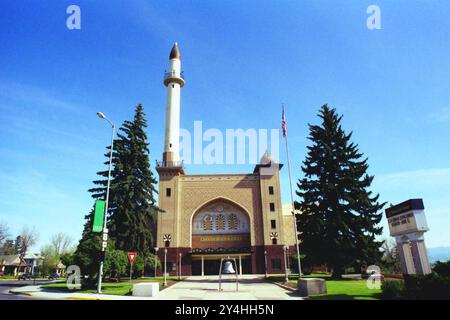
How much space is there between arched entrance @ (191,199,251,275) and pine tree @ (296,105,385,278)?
49.8ft

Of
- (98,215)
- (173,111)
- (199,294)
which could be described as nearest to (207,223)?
(173,111)

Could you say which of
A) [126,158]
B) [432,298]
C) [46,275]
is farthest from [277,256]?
[46,275]

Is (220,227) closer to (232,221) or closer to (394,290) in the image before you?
(232,221)

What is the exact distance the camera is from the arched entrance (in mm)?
40531

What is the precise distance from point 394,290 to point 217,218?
3184 centimetres

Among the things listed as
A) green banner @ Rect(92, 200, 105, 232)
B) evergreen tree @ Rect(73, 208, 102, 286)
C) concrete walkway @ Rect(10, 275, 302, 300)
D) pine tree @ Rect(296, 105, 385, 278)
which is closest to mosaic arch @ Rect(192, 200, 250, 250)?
pine tree @ Rect(296, 105, 385, 278)

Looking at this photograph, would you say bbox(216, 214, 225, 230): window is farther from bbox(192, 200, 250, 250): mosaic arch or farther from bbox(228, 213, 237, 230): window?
bbox(228, 213, 237, 230): window

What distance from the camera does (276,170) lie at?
1724 inches

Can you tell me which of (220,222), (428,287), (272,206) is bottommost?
(428,287)

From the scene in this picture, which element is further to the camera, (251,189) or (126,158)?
(251,189)

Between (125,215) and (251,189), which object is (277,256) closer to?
(251,189)

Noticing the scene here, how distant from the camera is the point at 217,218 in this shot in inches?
1720

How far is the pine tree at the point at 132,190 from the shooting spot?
30281mm
